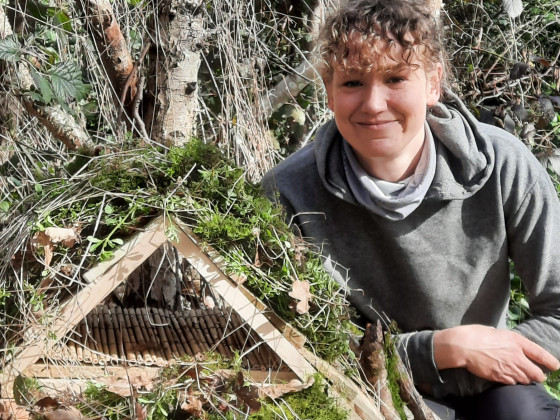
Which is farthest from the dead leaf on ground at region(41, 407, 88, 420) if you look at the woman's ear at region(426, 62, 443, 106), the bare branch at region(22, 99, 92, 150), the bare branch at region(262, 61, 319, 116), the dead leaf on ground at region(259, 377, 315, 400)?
the bare branch at region(262, 61, 319, 116)

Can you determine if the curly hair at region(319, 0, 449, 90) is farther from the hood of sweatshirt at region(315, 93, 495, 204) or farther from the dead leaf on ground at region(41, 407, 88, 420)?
the dead leaf on ground at region(41, 407, 88, 420)

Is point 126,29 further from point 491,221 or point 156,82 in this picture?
point 491,221

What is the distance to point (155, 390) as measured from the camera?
1610mm

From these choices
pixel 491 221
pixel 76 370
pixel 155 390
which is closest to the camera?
pixel 155 390

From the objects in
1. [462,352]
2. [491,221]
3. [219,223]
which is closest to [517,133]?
[491,221]

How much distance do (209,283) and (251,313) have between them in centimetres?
11

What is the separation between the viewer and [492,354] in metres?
1.88

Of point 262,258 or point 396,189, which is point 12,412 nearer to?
point 262,258

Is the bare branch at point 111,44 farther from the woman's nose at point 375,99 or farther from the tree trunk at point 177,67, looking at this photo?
the woman's nose at point 375,99

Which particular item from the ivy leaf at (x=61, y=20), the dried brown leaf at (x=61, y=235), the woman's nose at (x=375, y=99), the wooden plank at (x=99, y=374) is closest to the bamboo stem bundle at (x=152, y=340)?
the wooden plank at (x=99, y=374)

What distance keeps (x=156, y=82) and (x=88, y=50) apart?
40 cm

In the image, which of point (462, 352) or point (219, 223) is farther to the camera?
point (462, 352)

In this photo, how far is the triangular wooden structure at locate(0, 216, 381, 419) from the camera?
166 cm

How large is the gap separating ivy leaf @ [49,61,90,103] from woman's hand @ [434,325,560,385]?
116 cm
